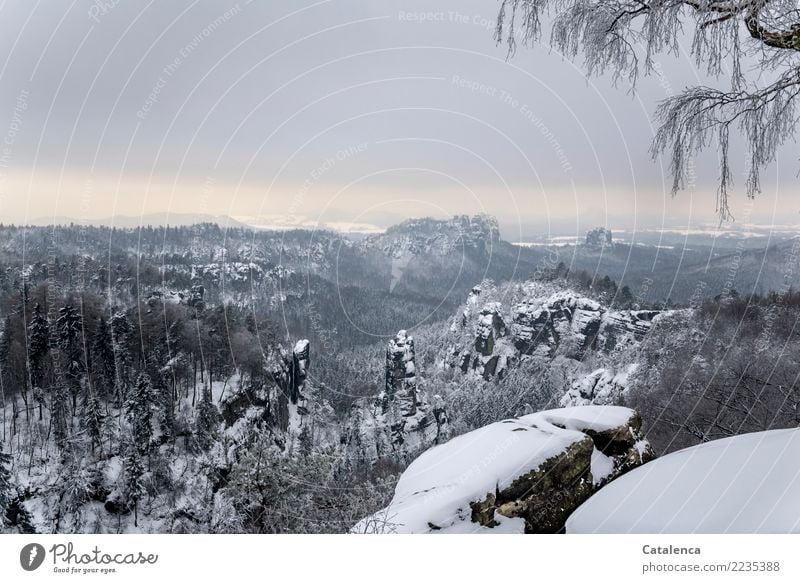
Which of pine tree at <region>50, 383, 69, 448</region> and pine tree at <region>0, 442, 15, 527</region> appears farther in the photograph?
pine tree at <region>50, 383, 69, 448</region>

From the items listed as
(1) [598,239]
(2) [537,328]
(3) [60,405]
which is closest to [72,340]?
(3) [60,405]

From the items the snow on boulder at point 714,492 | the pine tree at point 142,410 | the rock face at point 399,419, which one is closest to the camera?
the snow on boulder at point 714,492

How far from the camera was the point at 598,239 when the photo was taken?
17.6 feet

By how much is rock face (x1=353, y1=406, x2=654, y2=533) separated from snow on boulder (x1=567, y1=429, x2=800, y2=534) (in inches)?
10.8

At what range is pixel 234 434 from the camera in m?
11.6

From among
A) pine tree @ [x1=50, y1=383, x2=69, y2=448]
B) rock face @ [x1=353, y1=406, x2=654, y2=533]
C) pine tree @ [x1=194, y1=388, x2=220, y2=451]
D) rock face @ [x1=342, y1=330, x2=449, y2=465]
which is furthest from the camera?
rock face @ [x1=342, y1=330, x2=449, y2=465]

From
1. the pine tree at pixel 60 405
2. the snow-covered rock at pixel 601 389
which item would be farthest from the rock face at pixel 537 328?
the pine tree at pixel 60 405

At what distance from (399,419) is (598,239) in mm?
30421

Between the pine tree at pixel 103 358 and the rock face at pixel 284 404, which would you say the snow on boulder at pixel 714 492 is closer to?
the rock face at pixel 284 404

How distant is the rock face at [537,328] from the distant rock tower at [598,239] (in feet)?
13.4

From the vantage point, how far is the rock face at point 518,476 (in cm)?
294

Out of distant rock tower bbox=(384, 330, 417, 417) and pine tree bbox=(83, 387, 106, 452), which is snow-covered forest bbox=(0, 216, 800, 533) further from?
distant rock tower bbox=(384, 330, 417, 417)

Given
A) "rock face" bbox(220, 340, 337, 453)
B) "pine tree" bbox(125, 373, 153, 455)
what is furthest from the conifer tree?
"pine tree" bbox(125, 373, 153, 455)

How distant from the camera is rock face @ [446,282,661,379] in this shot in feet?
44.7
